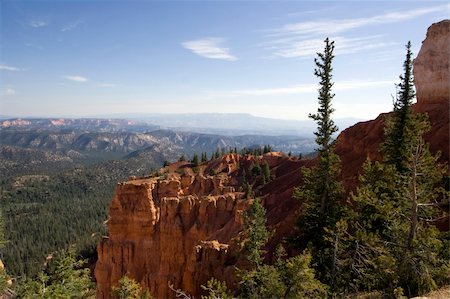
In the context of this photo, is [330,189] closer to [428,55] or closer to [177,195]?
[428,55]

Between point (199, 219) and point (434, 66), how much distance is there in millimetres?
42021

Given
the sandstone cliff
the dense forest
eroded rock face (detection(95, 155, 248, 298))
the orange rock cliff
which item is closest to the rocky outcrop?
the orange rock cliff

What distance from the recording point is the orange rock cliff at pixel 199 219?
42688 millimetres

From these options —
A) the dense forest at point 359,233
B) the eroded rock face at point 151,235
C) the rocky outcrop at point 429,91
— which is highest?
the rocky outcrop at point 429,91

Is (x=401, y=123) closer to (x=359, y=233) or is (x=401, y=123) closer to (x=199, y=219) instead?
(x=359, y=233)

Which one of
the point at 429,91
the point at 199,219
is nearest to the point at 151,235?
the point at 199,219

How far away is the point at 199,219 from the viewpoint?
191 ft

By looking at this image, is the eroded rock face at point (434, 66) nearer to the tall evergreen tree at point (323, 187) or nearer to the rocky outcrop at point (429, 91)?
the rocky outcrop at point (429, 91)

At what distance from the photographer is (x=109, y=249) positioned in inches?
2183

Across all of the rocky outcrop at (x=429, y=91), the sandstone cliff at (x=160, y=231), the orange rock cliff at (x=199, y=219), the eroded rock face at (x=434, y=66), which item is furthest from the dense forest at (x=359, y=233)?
the sandstone cliff at (x=160, y=231)

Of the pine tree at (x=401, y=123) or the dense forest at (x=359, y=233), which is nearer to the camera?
the dense forest at (x=359, y=233)

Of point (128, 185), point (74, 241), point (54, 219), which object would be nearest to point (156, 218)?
point (128, 185)

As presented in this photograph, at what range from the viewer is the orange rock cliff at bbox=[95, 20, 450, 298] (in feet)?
140

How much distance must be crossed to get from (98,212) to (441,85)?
18443 cm
